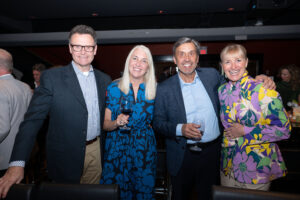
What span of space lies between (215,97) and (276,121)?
520 millimetres

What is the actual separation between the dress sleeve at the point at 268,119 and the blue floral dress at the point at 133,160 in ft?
2.61

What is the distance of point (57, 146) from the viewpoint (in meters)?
1.44

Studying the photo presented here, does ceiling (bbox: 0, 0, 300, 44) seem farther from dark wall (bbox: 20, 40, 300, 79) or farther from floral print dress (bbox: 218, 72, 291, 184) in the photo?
floral print dress (bbox: 218, 72, 291, 184)

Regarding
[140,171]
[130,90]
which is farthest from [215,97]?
[140,171]

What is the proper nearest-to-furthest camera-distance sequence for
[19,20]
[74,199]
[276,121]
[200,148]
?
[74,199] → [276,121] → [200,148] → [19,20]

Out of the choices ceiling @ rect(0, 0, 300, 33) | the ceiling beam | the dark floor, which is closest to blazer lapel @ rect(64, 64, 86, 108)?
the dark floor

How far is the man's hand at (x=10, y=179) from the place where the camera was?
891 millimetres

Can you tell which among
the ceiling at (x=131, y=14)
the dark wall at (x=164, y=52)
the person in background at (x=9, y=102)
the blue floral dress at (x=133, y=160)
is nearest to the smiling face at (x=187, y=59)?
the blue floral dress at (x=133, y=160)

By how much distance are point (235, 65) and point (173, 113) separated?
0.62 metres

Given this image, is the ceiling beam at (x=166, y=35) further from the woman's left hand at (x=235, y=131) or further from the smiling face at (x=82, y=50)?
the woman's left hand at (x=235, y=131)

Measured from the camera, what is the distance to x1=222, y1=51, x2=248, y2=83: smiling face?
1.47 m

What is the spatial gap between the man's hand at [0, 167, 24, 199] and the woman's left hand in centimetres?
132

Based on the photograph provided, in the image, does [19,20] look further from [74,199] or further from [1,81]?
[74,199]

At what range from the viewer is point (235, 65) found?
1.48 meters
